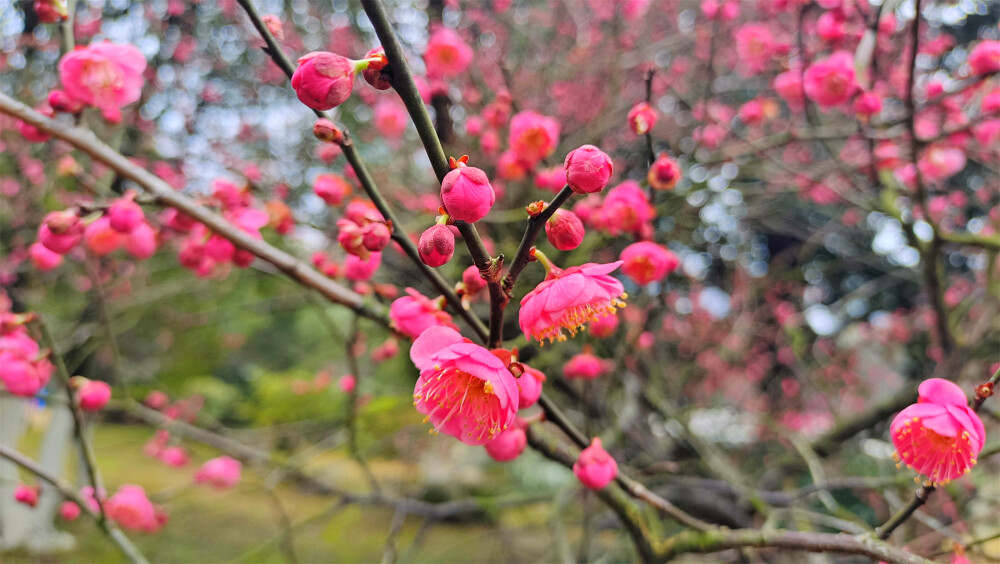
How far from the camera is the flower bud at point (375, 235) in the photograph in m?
0.71

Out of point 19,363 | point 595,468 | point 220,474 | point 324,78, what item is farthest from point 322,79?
point 220,474

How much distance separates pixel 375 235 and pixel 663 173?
0.64 m

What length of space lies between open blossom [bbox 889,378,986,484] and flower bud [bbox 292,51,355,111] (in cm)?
81

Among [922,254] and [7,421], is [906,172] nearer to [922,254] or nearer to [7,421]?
[922,254]

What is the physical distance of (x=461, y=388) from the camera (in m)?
0.76

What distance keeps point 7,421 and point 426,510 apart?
13.1 ft

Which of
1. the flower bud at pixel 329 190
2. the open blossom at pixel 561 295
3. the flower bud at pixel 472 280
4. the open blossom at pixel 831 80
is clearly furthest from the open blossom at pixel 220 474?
the open blossom at pixel 831 80

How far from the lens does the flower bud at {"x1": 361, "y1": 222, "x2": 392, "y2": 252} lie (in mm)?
715

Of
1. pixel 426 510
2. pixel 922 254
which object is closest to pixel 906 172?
pixel 922 254

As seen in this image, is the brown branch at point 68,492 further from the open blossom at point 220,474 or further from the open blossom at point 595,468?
the open blossom at point 220,474

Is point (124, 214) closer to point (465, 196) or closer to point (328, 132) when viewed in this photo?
point (328, 132)

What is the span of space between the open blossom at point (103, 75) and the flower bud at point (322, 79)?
0.70m

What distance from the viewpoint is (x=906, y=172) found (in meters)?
2.61

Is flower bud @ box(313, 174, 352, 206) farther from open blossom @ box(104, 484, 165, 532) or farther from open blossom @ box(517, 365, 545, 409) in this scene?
open blossom @ box(104, 484, 165, 532)
